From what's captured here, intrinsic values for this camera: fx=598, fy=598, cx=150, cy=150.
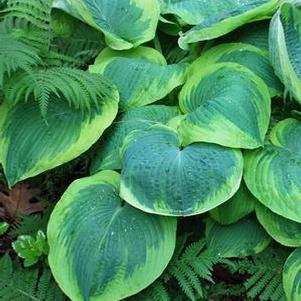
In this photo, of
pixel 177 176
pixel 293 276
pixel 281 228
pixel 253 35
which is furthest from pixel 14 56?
pixel 293 276

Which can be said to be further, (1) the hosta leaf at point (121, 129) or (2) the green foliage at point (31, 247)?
Result: (1) the hosta leaf at point (121, 129)

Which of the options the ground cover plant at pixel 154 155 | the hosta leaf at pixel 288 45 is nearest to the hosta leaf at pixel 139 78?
the ground cover plant at pixel 154 155

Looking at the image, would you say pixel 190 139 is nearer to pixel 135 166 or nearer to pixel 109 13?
pixel 135 166

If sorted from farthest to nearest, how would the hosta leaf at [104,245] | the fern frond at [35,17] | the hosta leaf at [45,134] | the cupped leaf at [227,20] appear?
the fern frond at [35,17] < the cupped leaf at [227,20] < the hosta leaf at [45,134] < the hosta leaf at [104,245]

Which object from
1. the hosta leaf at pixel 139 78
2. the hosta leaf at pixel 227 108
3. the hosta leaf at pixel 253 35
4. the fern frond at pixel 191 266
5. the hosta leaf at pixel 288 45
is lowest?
the fern frond at pixel 191 266

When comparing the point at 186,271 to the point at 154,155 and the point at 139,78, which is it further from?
the point at 139,78

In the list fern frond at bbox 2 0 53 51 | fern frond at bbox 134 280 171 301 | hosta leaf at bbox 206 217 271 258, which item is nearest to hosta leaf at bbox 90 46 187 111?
fern frond at bbox 2 0 53 51

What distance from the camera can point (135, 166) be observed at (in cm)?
202

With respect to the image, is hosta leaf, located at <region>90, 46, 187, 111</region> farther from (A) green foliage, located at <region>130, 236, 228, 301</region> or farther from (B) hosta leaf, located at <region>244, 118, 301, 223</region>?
(A) green foliage, located at <region>130, 236, 228, 301</region>

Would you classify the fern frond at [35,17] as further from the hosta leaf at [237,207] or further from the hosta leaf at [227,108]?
the hosta leaf at [237,207]

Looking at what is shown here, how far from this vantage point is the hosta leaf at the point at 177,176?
6.45 ft

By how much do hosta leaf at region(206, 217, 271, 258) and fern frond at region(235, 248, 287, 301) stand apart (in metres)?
0.03

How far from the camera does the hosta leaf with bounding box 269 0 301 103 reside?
7.01ft

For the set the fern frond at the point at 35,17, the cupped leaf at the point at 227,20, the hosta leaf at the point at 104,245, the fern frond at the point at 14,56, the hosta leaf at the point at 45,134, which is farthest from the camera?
the fern frond at the point at 35,17
